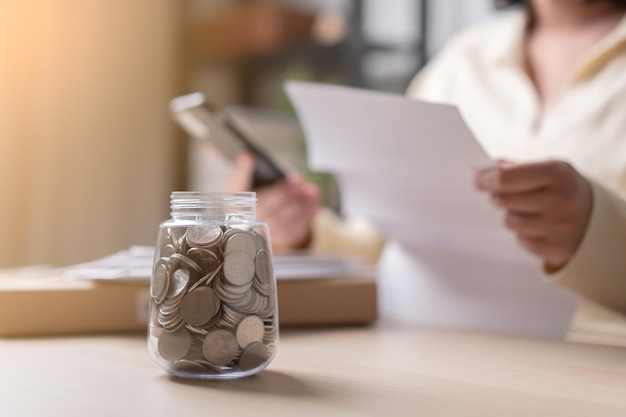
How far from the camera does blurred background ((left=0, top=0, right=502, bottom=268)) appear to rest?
254cm

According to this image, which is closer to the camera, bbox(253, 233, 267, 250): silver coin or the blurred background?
bbox(253, 233, 267, 250): silver coin

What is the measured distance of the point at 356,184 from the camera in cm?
107

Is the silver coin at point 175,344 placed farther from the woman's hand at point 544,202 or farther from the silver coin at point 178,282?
the woman's hand at point 544,202

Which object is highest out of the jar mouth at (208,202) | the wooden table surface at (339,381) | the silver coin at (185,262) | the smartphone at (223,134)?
the smartphone at (223,134)

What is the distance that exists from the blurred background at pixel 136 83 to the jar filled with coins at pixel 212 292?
1767mm

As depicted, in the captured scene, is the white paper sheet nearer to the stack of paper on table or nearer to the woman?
the woman

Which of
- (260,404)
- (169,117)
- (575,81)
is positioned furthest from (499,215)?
(169,117)

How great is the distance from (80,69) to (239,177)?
1.80m

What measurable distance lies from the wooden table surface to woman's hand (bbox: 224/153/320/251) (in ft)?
1.38

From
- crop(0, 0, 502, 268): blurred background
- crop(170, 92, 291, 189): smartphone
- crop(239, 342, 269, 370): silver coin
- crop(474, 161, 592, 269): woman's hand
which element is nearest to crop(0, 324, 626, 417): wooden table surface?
crop(239, 342, 269, 370): silver coin

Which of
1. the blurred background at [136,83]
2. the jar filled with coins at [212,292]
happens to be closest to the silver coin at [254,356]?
the jar filled with coins at [212,292]

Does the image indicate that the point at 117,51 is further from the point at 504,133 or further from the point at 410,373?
the point at 410,373

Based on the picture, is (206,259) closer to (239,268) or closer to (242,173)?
(239,268)

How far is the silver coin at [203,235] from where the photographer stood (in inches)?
21.7
